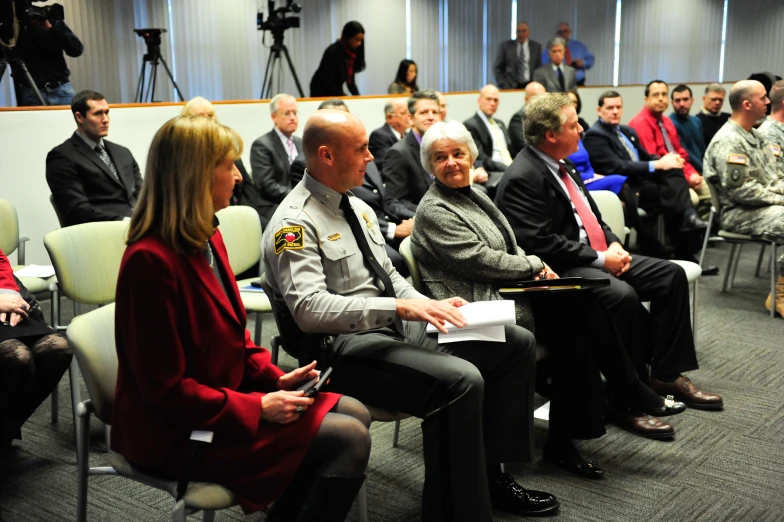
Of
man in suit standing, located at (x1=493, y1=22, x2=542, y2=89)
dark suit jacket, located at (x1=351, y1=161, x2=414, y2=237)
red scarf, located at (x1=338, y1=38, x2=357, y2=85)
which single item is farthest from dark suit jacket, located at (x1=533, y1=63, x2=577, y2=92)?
dark suit jacket, located at (x1=351, y1=161, x2=414, y2=237)

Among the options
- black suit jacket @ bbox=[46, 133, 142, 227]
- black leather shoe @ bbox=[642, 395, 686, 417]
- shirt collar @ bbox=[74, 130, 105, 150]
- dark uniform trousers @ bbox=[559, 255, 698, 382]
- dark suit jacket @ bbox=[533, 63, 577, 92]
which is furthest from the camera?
dark suit jacket @ bbox=[533, 63, 577, 92]

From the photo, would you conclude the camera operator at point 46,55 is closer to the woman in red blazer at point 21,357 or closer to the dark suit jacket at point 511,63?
the woman in red blazer at point 21,357

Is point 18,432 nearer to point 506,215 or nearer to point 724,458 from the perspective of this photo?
point 506,215

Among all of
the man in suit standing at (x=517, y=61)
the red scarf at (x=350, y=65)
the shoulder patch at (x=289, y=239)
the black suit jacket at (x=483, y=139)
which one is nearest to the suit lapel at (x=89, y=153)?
the shoulder patch at (x=289, y=239)

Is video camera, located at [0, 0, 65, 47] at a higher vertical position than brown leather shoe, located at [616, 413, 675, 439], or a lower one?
higher

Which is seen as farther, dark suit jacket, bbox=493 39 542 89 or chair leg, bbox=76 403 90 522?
dark suit jacket, bbox=493 39 542 89

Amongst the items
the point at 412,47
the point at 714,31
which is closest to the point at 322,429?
the point at 412,47

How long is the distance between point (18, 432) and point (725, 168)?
3.77m

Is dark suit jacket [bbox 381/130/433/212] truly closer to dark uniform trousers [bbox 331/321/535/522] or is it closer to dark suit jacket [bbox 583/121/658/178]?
dark suit jacket [bbox 583/121/658/178]

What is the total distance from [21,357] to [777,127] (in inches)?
169

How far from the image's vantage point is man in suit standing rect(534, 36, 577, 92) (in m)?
8.52

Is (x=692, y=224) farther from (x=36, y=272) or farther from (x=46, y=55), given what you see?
(x=46, y=55)

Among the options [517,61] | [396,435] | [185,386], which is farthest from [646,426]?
[517,61]

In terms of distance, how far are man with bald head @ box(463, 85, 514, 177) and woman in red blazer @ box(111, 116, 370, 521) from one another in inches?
175
